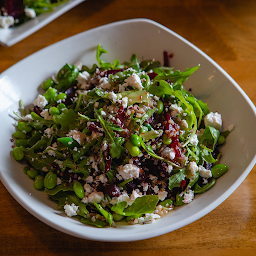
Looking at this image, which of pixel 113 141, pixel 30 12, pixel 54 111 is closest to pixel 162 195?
pixel 113 141

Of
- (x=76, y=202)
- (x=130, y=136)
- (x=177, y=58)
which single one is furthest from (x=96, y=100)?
(x=177, y=58)

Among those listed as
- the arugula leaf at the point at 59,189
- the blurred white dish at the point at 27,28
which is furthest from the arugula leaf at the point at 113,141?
the blurred white dish at the point at 27,28

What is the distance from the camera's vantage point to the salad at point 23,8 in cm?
309

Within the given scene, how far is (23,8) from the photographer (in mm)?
3217

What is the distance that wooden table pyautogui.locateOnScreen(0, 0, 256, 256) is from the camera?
200cm

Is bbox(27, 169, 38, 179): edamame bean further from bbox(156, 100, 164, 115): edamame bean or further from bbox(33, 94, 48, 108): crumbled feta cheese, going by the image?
bbox(156, 100, 164, 115): edamame bean

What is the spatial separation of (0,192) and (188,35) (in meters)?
2.67

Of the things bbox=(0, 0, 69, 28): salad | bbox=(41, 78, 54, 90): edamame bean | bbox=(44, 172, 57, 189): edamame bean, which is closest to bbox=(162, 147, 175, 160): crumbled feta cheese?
bbox=(44, 172, 57, 189): edamame bean

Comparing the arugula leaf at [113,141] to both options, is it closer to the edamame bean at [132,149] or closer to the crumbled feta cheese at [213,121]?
the edamame bean at [132,149]

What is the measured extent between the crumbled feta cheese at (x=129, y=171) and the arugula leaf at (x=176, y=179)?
246 mm

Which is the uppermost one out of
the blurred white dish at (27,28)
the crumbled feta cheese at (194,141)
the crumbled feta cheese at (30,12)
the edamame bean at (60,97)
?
the crumbled feta cheese at (30,12)

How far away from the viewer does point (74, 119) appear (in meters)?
2.15

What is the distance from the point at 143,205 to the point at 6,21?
2448mm

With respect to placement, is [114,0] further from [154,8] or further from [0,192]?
[0,192]
